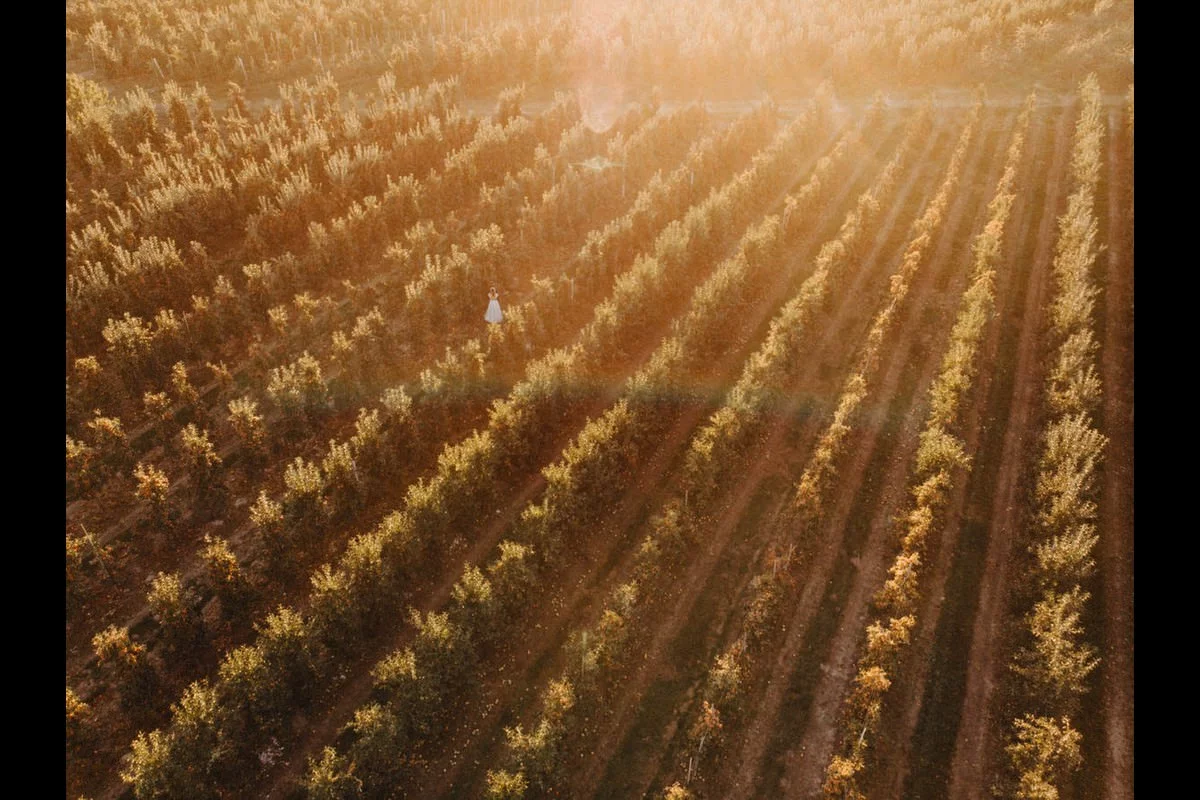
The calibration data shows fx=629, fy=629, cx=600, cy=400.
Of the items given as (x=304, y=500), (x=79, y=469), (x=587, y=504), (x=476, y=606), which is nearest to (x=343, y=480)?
(x=304, y=500)

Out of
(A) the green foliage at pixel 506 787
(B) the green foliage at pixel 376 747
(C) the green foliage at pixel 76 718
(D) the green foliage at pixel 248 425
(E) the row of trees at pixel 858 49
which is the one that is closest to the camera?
(A) the green foliage at pixel 506 787

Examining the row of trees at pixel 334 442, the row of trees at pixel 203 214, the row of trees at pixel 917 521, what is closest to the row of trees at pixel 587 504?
the row of trees at pixel 334 442

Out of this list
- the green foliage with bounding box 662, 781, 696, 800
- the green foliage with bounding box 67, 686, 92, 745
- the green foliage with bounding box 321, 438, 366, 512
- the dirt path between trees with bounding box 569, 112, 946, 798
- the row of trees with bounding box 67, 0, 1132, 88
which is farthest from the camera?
the row of trees with bounding box 67, 0, 1132, 88

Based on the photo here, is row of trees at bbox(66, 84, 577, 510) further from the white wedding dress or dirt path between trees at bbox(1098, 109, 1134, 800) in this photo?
dirt path between trees at bbox(1098, 109, 1134, 800)

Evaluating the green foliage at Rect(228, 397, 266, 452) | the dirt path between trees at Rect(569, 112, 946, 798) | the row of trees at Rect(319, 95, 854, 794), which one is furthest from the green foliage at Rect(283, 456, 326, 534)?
the dirt path between trees at Rect(569, 112, 946, 798)

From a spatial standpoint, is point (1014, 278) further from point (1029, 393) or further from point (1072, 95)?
point (1072, 95)

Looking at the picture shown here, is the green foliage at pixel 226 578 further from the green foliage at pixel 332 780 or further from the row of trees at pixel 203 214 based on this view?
the row of trees at pixel 203 214

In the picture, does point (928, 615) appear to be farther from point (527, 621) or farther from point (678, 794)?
point (527, 621)
